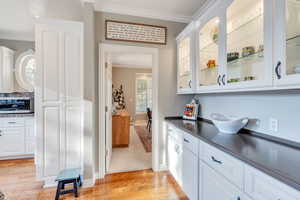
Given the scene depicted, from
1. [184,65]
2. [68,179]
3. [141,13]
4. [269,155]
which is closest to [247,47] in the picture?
[269,155]

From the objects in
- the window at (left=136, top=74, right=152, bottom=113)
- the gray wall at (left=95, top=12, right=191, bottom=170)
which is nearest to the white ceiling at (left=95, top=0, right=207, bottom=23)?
the gray wall at (left=95, top=12, right=191, bottom=170)

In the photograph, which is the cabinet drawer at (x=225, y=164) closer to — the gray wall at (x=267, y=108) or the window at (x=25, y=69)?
the gray wall at (x=267, y=108)

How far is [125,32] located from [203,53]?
1.26 m

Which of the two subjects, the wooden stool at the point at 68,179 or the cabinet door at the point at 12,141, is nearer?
the wooden stool at the point at 68,179

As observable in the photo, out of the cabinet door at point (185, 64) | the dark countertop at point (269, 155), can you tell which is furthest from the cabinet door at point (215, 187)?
the cabinet door at point (185, 64)

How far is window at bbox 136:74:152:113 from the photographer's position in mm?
6962

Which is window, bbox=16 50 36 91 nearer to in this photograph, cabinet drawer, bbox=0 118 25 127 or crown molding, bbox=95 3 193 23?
cabinet drawer, bbox=0 118 25 127

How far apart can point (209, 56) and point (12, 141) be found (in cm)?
385

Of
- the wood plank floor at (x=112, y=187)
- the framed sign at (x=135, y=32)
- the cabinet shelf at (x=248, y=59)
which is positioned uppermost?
the framed sign at (x=135, y=32)

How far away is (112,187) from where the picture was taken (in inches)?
78.5

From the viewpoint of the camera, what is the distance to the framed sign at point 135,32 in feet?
7.20

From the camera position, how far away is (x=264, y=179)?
783 millimetres

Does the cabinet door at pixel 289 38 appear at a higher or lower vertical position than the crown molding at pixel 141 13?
lower

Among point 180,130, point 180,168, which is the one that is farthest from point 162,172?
point 180,130
